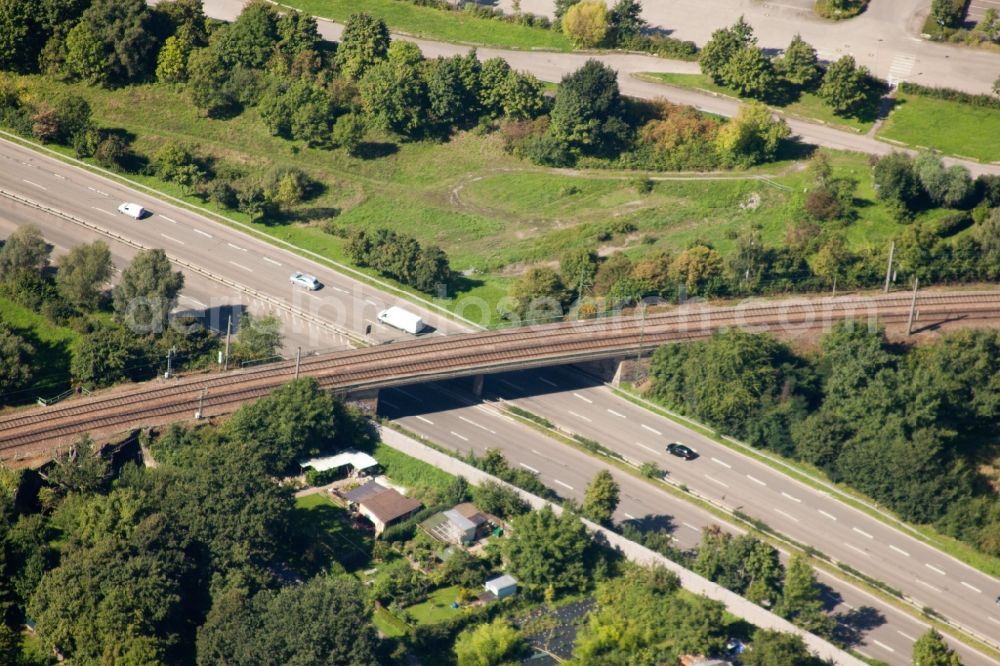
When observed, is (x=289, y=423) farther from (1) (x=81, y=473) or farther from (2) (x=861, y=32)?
(2) (x=861, y=32)

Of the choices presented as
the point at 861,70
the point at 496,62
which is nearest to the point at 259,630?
the point at 496,62

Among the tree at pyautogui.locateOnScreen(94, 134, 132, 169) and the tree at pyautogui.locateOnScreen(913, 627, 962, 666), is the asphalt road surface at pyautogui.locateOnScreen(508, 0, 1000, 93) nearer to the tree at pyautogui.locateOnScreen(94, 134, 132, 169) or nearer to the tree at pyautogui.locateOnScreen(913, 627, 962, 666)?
the tree at pyautogui.locateOnScreen(94, 134, 132, 169)

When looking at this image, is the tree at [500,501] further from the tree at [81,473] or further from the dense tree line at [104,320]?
the tree at [81,473]

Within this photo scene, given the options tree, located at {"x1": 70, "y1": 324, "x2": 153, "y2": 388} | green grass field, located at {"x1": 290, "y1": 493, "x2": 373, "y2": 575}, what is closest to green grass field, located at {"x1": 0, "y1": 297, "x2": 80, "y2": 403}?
tree, located at {"x1": 70, "y1": 324, "x2": 153, "y2": 388}

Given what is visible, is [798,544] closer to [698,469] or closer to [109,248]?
[698,469]

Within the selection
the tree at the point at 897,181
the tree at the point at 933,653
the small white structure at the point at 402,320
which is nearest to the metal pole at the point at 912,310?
the tree at the point at 897,181

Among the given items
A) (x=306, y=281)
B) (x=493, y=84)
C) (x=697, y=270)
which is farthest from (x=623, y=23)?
(x=306, y=281)
